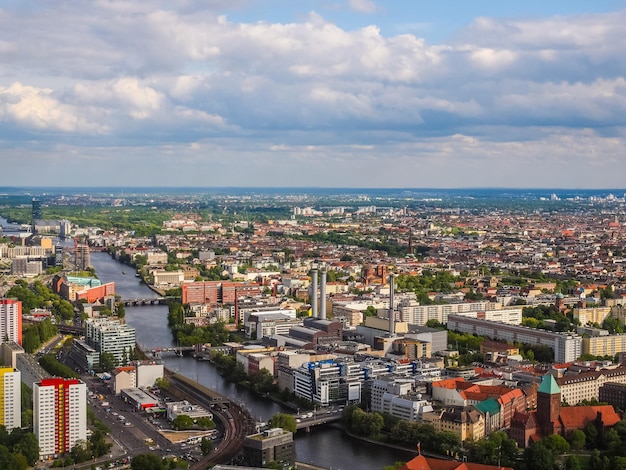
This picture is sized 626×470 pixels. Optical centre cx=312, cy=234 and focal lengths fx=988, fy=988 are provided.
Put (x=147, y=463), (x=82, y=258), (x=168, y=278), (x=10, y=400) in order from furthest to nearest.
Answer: (x=82, y=258) < (x=168, y=278) < (x=10, y=400) < (x=147, y=463)

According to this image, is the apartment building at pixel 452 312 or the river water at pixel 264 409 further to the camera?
the apartment building at pixel 452 312

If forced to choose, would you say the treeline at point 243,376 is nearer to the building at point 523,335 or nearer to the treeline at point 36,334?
the treeline at point 36,334

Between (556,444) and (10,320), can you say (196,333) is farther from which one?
(556,444)

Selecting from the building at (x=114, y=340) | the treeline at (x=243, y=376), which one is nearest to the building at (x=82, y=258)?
the building at (x=114, y=340)

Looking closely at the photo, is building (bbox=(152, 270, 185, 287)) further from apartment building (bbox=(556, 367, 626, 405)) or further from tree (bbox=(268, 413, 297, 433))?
tree (bbox=(268, 413, 297, 433))

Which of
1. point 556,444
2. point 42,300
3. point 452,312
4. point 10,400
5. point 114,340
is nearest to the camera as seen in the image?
point 556,444

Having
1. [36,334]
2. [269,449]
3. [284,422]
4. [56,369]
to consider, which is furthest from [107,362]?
[269,449]

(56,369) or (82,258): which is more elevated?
(82,258)
